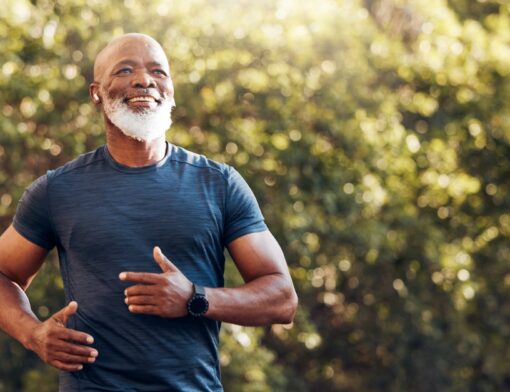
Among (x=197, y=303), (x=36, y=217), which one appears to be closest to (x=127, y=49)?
(x=36, y=217)

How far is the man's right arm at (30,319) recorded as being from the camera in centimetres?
331

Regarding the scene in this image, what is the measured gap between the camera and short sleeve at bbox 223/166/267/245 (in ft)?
11.5

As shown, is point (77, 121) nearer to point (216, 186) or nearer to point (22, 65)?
point (22, 65)

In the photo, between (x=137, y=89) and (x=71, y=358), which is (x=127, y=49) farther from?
(x=71, y=358)

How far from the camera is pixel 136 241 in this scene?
341 centimetres

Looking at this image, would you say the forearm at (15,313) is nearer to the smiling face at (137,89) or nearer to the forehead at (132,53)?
the smiling face at (137,89)

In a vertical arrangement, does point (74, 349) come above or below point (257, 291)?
below

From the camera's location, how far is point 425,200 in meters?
11.6

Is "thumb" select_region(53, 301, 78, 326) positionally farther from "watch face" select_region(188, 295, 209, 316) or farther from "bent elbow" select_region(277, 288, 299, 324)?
"bent elbow" select_region(277, 288, 299, 324)

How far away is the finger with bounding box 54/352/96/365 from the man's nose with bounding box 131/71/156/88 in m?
0.76

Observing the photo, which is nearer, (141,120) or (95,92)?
(141,120)

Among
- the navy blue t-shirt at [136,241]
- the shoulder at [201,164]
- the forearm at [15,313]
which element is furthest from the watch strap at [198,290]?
the forearm at [15,313]

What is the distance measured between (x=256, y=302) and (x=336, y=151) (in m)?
6.62

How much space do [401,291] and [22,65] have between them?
4.09m
